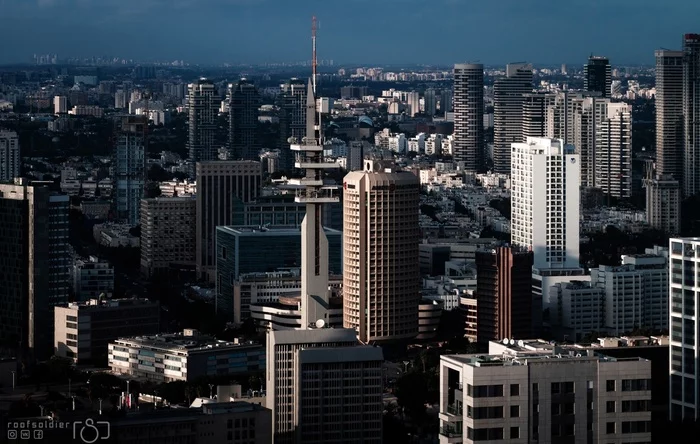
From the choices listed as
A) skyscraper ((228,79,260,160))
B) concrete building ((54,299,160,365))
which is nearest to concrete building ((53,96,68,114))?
skyscraper ((228,79,260,160))

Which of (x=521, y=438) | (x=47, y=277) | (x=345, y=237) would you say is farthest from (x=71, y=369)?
(x=521, y=438)

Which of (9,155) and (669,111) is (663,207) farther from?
(9,155)

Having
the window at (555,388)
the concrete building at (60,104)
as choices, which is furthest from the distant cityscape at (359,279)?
the concrete building at (60,104)

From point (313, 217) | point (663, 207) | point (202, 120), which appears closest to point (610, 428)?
point (313, 217)

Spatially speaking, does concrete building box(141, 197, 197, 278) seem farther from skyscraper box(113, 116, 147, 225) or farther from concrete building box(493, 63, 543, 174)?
concrete building box(493, 63, 543, 174)

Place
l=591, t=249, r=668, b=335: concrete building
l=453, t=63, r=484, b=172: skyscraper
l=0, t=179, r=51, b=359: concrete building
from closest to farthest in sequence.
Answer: l=0, t=179, r=51, b=359: concrete building < l=591, t=249, r=668, b=335: concrete building < l=453, t=63, r=484, b=172: skyscraper

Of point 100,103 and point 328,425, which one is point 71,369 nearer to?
point 328,425
